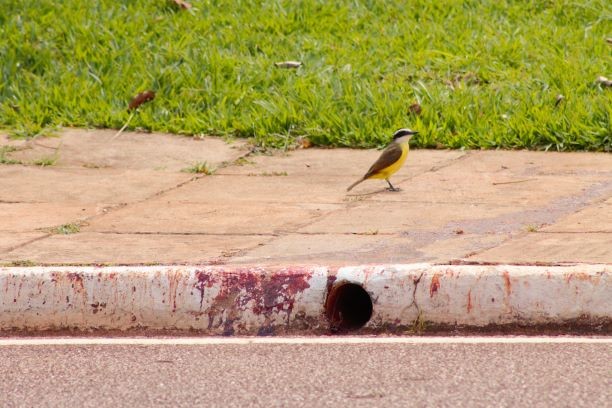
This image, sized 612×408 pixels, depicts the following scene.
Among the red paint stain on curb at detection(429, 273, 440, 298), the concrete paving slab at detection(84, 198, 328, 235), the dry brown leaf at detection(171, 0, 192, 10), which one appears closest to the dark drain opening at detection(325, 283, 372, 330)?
the red paint stain on curb at detection(429, 273, 440, 298)

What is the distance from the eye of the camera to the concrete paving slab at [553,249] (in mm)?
6066

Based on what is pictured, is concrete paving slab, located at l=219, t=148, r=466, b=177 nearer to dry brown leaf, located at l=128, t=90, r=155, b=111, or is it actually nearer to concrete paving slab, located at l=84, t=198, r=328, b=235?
concrete paving slab, located at l=84, t=198, r=328, b=235

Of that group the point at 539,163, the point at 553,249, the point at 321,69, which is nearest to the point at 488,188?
the point at 539,163

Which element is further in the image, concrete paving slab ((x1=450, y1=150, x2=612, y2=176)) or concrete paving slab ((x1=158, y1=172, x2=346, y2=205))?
concrete paving slab ((x1=450, y1=150, x2=612, y2=176))

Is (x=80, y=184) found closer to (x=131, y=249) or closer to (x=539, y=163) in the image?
(x=131, y=249)

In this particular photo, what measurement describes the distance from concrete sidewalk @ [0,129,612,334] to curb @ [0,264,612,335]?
0.21 m

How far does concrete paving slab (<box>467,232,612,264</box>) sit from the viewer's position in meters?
6.07

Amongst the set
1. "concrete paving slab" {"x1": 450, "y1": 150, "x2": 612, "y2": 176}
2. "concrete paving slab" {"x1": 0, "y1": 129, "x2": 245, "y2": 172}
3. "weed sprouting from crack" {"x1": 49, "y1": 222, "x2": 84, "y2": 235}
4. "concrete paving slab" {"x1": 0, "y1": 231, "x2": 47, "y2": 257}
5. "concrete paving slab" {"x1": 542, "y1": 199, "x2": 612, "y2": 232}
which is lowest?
"concrete paving slab" {"x1": 0, "y1": 129, "x2": 245, "y2": 172}

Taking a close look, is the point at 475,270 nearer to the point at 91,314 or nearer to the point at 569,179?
the point at 91,314

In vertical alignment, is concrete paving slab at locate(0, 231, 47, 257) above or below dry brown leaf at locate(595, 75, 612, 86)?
below

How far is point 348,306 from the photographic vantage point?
6020 millimetres

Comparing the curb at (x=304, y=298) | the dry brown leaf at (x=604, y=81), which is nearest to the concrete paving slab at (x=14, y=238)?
the curb at (x=304, y=298)

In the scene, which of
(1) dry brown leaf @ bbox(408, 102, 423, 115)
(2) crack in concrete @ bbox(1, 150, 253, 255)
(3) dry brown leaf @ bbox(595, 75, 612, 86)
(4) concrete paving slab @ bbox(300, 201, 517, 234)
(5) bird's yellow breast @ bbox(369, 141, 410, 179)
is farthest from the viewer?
Result: (3) dry brown leaf @ bbox(595, 75, 612, 86)

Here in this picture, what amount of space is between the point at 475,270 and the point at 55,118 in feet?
19.3
